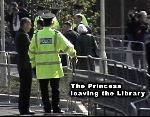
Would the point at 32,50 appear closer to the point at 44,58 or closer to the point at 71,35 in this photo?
the point at 44,58

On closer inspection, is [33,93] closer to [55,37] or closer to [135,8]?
[55,37]

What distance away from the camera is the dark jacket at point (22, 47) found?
43.8 feet

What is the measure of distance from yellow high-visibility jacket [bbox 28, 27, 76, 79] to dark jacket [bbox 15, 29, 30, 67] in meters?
0.43

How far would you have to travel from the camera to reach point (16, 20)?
1927cm

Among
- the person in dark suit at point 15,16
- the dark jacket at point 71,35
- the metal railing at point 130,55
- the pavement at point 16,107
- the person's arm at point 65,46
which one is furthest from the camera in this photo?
the person in dark suit at point 15,16

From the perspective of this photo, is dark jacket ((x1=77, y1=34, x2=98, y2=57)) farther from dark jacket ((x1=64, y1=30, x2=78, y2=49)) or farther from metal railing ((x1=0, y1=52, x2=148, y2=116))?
metal railing ((x1=0, y1=52, x2=148, y2=116))

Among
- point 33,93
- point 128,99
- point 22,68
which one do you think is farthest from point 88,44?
point 128,99

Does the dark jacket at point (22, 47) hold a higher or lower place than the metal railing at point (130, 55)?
higher

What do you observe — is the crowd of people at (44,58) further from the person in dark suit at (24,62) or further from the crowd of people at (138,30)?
the crowd of people at (138,30)

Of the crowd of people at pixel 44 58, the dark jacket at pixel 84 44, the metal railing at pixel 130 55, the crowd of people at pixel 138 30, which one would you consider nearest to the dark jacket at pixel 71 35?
the dark jacket at pixel 84 44

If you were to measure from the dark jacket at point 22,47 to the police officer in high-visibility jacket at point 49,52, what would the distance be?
0.42 meters

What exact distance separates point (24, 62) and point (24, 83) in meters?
0.48

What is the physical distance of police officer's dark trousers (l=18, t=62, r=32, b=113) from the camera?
13.5 m

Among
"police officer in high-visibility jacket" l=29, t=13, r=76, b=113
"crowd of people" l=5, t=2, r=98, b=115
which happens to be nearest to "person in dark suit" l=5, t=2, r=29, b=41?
"crowd of people" l=5, t=2, r=98, b=115
